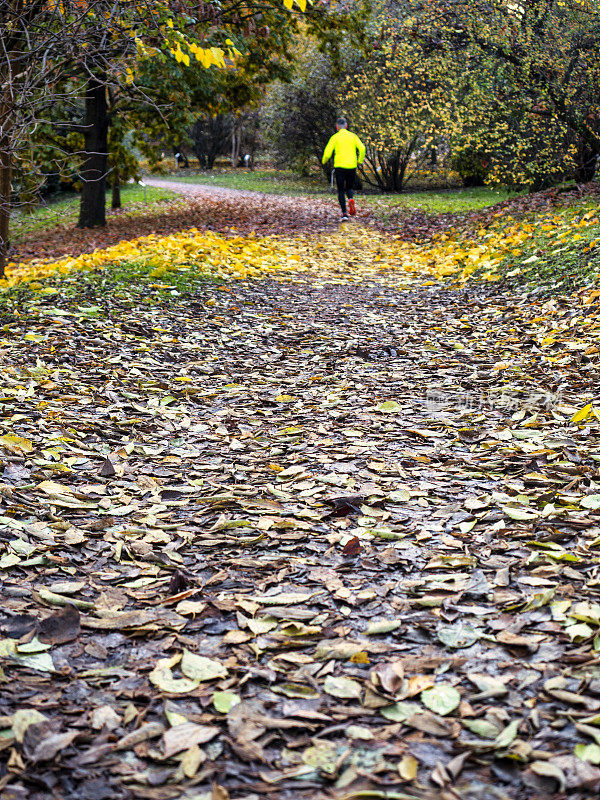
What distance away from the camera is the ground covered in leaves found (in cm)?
180

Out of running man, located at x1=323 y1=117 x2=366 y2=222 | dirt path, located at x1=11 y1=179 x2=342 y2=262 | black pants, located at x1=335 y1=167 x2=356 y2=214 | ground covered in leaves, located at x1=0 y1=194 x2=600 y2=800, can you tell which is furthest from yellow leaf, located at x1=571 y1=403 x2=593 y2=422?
black pants, located at x1=335 y1=167 x2=356 y2=214

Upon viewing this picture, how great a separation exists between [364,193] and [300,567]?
23.1m

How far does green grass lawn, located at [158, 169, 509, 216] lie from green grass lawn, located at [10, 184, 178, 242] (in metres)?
4.86

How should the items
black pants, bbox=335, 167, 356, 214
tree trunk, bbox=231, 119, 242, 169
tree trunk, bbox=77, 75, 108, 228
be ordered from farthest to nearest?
1. tree trunk, bbox=231, 119, 242, 169
2. black pants, bbox=335, 167, 356, 214
3. tree trunk, bbox=77, 75, 108, 228

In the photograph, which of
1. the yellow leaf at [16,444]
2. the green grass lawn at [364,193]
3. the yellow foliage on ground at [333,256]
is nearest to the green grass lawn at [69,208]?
the yellow foliage on ground at [333,256]

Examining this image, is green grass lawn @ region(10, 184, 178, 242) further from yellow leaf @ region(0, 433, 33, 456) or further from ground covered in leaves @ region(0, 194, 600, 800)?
yellow leaf @ region(0, 433, 33, 456)

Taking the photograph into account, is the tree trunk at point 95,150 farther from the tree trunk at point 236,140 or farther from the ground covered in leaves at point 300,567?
the tree trunk at point 236,140

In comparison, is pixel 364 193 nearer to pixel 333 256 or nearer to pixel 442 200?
pixel 442 200

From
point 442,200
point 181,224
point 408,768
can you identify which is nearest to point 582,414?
point 408,768

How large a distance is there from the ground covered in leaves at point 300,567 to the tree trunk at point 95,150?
8054mm

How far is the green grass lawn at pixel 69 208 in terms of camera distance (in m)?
15.5

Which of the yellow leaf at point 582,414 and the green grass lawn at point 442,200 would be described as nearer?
the yellow leaf at point 582,414

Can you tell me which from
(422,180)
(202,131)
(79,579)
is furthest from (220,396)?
(202,131)

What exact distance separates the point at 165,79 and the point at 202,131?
30.5 meters
